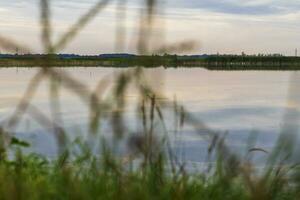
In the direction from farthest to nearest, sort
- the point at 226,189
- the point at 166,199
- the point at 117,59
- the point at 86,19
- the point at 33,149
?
the point at 33,149 < the point at 226,189 < the point at 166,199 < the point at 117,59 < the point at 86,19

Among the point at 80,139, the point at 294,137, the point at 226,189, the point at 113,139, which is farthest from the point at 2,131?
the point at 80,139

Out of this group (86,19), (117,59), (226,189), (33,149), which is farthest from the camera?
(33,149)

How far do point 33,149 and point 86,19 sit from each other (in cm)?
380

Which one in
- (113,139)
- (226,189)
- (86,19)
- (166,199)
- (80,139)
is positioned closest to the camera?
(86,19)

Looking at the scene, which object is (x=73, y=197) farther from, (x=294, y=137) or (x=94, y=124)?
(x=294, y=137)

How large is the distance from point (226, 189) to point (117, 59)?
1.01 m

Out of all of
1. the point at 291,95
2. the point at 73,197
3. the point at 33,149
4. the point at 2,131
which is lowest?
the point at 33,149

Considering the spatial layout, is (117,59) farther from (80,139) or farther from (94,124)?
(80,139)

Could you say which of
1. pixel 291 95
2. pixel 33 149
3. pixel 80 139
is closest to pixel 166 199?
pixel 291 95

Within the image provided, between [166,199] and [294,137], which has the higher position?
[294,137]

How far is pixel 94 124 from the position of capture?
2.48m

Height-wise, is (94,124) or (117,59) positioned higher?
(117,59)

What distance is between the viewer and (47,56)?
229 centimetres

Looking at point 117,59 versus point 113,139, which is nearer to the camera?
point 117,59
